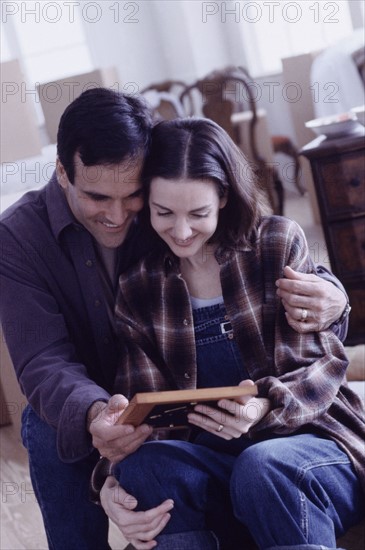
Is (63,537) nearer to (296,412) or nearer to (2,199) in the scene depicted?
(296,412)

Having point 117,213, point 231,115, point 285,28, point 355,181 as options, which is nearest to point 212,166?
point 117,213

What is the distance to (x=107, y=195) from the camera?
1.57 metres

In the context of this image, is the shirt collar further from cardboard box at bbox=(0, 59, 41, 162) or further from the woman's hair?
cardboard box at bbox=(0, 59, 41, 162)

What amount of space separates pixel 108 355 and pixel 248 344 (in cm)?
32

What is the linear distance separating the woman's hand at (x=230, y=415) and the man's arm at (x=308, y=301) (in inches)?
7.2

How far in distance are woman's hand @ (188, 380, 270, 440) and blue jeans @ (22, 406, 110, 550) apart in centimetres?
34

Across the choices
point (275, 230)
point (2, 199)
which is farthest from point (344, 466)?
point (2, 199)

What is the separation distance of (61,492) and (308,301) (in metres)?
0.57

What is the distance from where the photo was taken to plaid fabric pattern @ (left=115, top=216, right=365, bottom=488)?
1479 mm

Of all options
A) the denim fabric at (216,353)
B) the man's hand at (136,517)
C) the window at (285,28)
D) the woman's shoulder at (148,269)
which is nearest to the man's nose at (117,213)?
the woman's shoulder at (148,269)

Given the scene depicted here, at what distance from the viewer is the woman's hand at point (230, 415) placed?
1341 millimetres

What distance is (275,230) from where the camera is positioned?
5.22 ft

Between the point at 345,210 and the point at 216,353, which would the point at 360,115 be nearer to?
the point at 345,210

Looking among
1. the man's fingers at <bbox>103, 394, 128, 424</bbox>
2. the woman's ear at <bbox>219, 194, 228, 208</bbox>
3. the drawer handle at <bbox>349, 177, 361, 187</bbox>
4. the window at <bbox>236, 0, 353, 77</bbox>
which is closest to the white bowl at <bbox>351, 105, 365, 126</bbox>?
the drawer handle at <bbox>349, 177, 361, 187</bbox>
